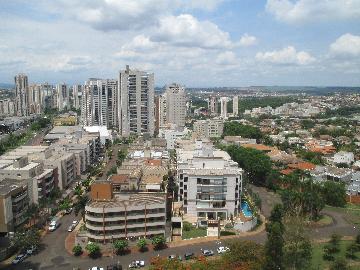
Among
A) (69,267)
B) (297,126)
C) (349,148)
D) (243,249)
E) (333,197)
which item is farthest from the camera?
(297,126)

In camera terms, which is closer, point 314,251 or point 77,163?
point 314,251

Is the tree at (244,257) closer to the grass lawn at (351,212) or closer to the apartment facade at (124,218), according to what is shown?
the apartment facade at (124,218)

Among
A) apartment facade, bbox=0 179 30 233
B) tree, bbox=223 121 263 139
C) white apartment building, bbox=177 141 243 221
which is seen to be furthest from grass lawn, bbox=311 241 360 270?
tree, bbox=223 121 263 139

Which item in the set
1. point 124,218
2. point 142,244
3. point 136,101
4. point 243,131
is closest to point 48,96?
Result: point 136,101

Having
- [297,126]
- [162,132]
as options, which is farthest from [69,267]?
[297,126]

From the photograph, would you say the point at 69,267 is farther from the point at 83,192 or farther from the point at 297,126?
the point at 297,126
